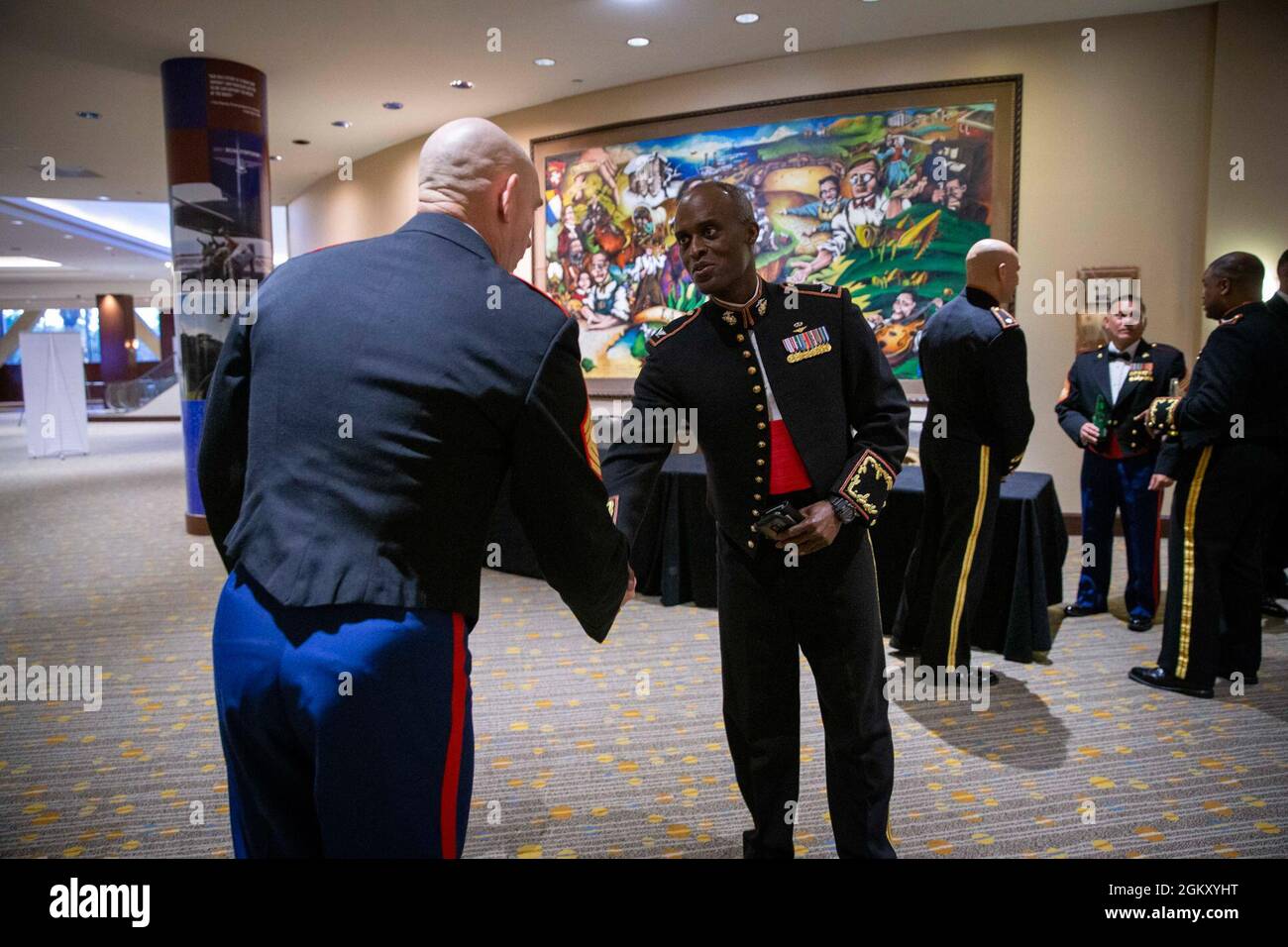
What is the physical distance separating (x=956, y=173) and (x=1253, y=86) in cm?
200

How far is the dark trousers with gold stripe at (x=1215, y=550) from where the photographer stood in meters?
3.45

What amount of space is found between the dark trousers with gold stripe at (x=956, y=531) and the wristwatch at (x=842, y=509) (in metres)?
1.92

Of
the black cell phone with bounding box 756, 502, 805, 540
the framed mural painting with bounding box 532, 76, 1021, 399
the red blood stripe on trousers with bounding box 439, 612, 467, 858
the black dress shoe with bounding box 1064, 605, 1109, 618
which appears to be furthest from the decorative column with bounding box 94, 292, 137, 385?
the red blood stripe on trousers with bounding box 439, 612, 467, 858

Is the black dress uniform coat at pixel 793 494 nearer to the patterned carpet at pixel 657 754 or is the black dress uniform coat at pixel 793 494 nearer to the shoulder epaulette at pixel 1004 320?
the patterned carpet at pixel 657 754

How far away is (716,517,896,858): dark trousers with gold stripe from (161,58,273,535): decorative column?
6.24 m

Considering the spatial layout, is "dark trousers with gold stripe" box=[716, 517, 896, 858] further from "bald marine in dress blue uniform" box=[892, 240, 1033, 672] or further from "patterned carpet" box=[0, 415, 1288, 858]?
"bald marine in dress blue uniform" box=[892, 240, 1033, 672]

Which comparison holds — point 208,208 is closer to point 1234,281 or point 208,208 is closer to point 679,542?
point 679,542

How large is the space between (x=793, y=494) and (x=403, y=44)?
6629 mm

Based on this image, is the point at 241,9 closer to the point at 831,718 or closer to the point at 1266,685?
the point at 831,718

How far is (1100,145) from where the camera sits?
6.68 meters

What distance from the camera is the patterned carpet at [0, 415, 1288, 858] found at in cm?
260

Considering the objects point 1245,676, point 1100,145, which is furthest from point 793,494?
point 1100,145
